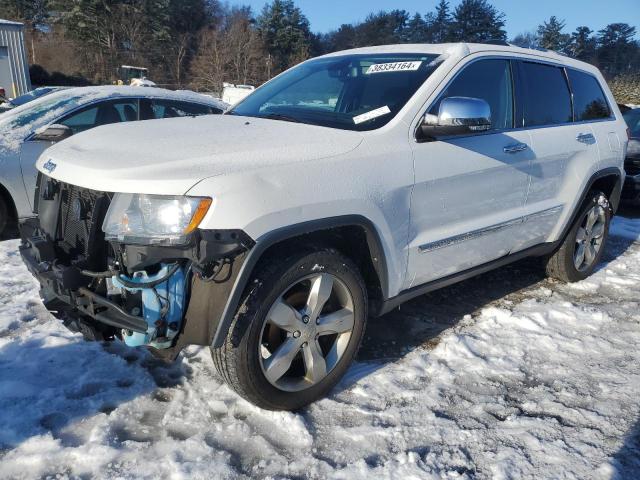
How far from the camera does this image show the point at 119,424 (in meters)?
2.54

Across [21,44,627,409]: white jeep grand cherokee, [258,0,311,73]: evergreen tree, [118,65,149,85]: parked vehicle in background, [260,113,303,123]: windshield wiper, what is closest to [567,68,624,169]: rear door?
[21,44,627,409]: white jeep grand cherokee

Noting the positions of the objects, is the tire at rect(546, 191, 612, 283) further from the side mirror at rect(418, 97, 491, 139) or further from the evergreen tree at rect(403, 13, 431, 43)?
the evergreen tree at rect(403, 13, 431, 43)

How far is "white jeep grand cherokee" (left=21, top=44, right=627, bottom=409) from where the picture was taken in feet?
7.18

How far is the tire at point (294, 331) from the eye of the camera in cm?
235

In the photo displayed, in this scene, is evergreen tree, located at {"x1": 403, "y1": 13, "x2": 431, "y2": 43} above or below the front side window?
above

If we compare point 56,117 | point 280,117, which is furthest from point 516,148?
point 56,117

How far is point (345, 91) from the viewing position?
3.42 meters

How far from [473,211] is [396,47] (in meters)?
1.25

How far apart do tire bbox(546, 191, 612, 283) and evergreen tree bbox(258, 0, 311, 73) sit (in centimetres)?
4634

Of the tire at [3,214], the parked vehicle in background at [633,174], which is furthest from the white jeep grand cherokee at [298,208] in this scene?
the parked vehicle in background at [633,174]

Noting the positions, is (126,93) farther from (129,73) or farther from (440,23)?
(440,23)

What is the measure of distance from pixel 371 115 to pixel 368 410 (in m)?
1.58

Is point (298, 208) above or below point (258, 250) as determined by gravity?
above

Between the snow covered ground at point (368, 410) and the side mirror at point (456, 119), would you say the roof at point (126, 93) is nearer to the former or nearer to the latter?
the snow covered ground at point (368, 410)
